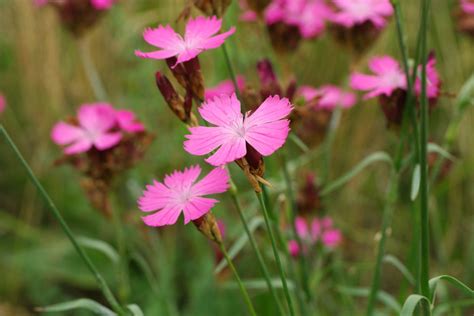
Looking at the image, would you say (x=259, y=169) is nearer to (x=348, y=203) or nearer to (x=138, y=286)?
(x=138, y=286)

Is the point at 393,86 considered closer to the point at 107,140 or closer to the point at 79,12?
the point at 107,140

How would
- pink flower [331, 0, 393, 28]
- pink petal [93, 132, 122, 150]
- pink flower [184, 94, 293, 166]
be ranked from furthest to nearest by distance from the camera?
pink flower [331, 0, 393, 28] < pink petal [93, 132, 122, 150] < pink flower [184, 94, 293, 166]

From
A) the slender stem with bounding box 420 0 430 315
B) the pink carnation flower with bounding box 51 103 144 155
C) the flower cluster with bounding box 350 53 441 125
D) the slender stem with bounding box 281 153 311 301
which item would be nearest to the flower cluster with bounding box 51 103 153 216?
the pink carnation flower with bounding box 51 103 144 155

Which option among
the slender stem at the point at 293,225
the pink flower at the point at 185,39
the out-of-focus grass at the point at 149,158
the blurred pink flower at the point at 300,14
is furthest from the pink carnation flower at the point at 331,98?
the pink flower at the point at 185,39

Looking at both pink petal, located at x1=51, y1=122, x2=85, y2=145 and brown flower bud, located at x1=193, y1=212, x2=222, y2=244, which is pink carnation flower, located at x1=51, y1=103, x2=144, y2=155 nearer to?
pink petal, located at x1=51, y1=122, x2=85, y2=145

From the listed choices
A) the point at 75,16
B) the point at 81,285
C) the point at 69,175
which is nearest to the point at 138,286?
the point at 81,285

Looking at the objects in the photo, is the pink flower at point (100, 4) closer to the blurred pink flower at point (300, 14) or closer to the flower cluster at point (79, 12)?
the flower cluster at point (79, 12)
